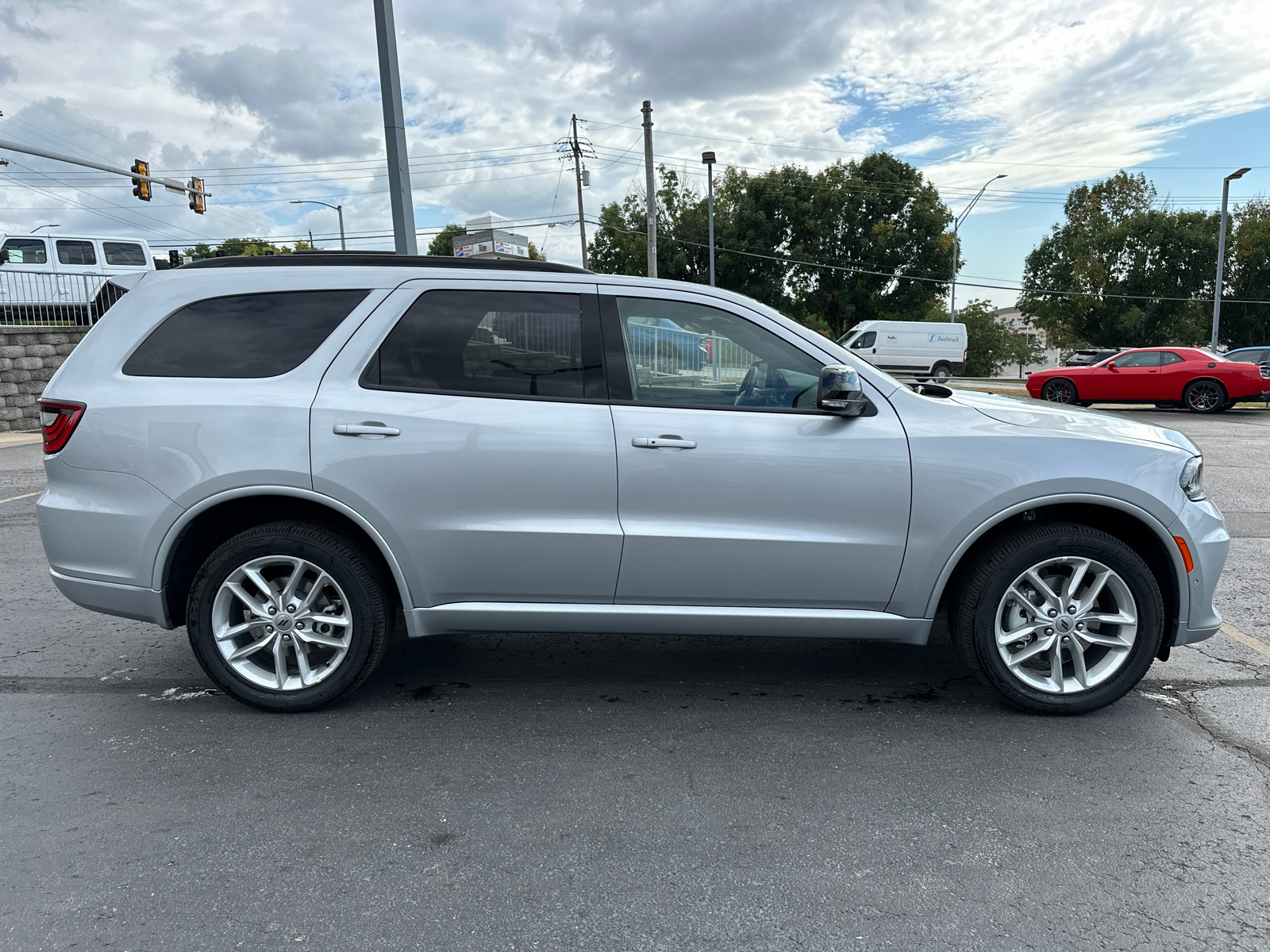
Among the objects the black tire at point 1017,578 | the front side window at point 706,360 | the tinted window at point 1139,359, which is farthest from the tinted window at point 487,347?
the tinted window at point 1139,359

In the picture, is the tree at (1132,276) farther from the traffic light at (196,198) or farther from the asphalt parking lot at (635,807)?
the asphalt parking lot at (635,807)

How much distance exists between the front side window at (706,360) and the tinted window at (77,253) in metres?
21.7

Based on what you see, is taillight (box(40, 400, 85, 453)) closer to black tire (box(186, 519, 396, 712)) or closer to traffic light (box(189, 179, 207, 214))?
black tire (box(186, 519, 396, 712))

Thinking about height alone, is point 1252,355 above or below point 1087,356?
above

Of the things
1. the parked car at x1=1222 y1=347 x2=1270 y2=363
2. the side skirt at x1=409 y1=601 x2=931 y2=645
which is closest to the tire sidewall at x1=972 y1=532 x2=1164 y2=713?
the side skirt at x1=409 y1=601 x2=931 y2=645

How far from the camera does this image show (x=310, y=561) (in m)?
3.55

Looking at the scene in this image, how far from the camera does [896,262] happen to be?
48.9 meters

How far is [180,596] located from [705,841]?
8.19 feet

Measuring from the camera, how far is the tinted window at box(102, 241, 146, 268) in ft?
68.2

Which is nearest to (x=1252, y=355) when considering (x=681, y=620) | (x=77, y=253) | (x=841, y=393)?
(x=841, y=393)

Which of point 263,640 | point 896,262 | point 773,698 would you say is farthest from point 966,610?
point 896,262

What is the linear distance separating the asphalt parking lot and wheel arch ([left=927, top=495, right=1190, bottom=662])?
1.67ft

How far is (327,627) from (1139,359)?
2104 cm

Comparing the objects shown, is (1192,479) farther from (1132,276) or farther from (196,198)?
(1132,276)
